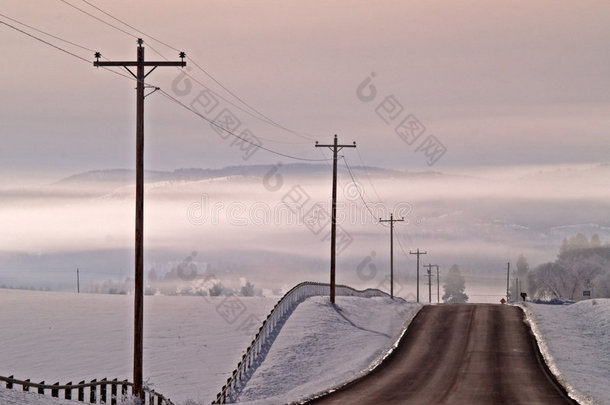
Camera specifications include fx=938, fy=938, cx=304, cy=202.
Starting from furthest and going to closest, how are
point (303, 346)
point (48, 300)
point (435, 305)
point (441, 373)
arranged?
1. point (435, 305)
2. point (48, 300)
3. point (303, 346)
4. point (441, 373)

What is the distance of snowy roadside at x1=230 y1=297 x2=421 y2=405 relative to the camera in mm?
42369

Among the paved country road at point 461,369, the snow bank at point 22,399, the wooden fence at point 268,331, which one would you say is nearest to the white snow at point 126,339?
the wooden fence at point 268,331

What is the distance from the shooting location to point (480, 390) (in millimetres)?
38875

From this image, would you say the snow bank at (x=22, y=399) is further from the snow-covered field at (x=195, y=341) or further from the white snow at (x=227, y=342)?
the snow-covered field at (x=195, y=341)

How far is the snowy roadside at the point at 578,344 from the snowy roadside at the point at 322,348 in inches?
363

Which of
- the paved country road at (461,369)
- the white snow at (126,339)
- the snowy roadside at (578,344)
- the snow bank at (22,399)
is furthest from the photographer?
the white snow at (126,339)

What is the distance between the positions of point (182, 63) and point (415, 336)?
3208cm

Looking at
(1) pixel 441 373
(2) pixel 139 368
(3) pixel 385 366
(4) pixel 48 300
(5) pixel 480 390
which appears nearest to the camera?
(2) pixel 139 368

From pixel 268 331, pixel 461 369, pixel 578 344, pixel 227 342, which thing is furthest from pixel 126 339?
pixel 578 344

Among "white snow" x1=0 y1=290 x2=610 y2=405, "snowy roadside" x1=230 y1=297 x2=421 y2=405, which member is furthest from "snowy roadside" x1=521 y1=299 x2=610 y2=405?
"snowy roadside" x1=230 y1=297 x2=421 y2=405

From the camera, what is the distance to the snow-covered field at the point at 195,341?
46.3 m

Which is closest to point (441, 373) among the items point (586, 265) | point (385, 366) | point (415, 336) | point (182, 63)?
point (385, 366)

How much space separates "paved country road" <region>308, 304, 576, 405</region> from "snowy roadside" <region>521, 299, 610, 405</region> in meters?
0.81

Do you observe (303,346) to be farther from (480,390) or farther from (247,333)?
(480,390)
